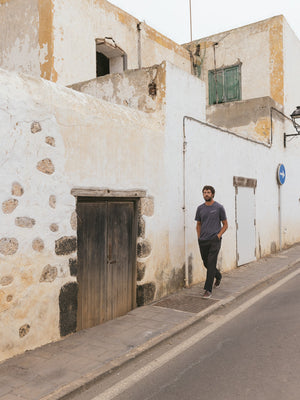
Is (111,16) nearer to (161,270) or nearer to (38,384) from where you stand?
(161,270)

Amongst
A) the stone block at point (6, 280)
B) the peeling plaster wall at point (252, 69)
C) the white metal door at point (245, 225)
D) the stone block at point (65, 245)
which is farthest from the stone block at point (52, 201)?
the peeling plaster wall at point (252, 69)

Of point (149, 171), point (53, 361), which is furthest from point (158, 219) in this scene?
point (53, 361)

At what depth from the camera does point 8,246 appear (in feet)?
13.0

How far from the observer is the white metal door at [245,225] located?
949 cm

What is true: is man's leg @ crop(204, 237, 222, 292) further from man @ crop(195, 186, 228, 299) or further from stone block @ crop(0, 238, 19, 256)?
stone block @ crop(0, 238, 19, 256)

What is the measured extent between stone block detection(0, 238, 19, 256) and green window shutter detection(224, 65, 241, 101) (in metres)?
12.6

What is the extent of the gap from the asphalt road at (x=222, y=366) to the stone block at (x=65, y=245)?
5.06 feet

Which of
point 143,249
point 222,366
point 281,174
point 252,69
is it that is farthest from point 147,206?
point 252,69

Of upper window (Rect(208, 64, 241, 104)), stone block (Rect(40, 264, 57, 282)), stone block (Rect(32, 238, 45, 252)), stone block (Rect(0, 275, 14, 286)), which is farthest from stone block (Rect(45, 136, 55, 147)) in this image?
upper window (Rect(208, 64, 241, 104))

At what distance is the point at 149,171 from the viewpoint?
6230 millimetres

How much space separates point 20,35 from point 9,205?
25.6ft

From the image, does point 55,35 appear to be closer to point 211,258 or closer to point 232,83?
point 211,258

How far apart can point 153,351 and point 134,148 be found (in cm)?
295

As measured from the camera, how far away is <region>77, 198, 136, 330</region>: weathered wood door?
5.02 meters
